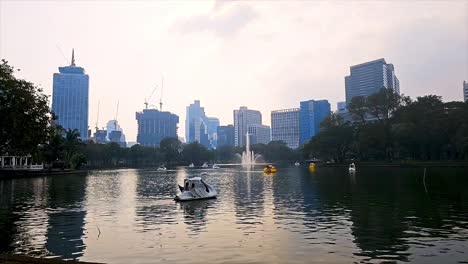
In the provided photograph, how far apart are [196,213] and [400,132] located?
11663 cm

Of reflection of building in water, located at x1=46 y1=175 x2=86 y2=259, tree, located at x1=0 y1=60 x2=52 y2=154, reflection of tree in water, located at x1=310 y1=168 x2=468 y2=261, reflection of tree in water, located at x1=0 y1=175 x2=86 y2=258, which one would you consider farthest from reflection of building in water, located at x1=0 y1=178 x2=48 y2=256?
reflection of tree in water, located at x1=310 y1=168 x2=468 y2=261

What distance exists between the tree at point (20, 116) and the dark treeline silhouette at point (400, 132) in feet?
355

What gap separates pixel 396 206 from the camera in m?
34.8

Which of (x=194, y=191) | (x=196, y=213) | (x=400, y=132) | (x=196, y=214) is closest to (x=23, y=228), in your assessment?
(x=196, y=214)

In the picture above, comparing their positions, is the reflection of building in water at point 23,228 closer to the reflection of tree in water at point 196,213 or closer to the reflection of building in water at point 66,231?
the reflection of building in water at point 66,231

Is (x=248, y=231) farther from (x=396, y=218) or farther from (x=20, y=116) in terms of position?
(x=20, y=116)

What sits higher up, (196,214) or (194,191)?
(194,191)

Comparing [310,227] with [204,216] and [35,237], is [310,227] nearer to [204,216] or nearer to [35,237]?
[204,216]

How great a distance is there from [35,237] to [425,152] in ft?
475

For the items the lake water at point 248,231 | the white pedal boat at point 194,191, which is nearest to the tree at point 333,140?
the white pedal boat at point 194,191

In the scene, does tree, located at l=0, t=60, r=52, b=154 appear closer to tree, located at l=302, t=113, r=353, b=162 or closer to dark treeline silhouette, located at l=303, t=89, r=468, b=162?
dark treeline silhouette, located at l=303, t=89, r=468, b=162

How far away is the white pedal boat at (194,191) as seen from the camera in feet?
144

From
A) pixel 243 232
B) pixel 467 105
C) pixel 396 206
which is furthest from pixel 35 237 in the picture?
pixel 467 105

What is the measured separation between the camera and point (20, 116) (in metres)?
38.4
